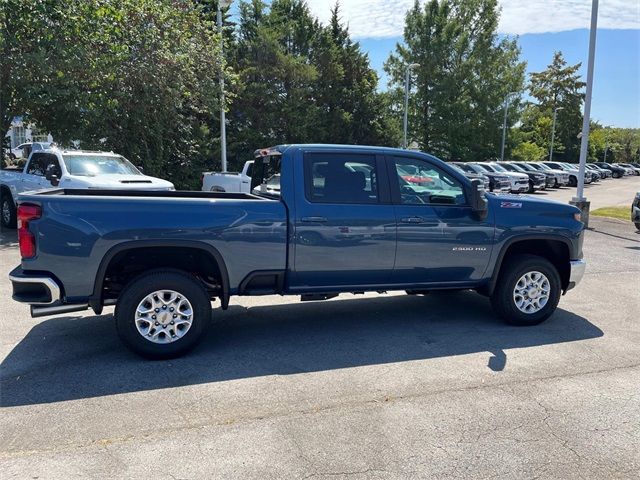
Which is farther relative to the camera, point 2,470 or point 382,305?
point 382,305

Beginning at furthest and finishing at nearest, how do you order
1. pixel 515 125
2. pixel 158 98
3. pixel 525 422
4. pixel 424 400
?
1. pixel 515 125
2. pixel 158 98
3. pixel 424 400
4. pixel 525 422

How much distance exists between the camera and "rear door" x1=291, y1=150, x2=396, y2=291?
5.07 metres

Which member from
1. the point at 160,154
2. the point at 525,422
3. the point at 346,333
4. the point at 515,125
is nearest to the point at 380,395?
the point at 525,422

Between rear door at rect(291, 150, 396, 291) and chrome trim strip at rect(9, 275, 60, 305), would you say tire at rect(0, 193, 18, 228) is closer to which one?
chrome trim strip at rect(9, 275, 60, 305)

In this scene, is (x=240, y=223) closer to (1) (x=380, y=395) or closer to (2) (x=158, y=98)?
(1) (x=380, y=395)

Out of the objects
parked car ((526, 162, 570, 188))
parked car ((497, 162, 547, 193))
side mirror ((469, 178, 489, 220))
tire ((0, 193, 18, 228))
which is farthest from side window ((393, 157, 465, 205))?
parked car ((526, 162, 570, 188))

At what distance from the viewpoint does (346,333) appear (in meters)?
5.61

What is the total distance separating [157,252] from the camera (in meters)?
4.85

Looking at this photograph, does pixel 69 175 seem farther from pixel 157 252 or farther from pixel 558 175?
pixel 558 175

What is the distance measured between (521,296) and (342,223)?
226cm

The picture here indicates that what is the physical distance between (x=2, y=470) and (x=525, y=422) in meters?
3.30

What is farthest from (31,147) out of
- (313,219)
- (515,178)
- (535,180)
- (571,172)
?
(571,172)

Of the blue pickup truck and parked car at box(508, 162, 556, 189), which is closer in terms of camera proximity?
the blue pickup truck

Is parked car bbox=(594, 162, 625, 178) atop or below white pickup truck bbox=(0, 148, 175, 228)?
atop
